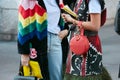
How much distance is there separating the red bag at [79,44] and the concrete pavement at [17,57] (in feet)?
11.4

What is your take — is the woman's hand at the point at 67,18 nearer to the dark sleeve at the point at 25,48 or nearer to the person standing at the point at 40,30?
the person standing at the point at 40,30

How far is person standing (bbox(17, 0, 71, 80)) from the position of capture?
12.0ft

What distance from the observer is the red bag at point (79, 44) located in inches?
137

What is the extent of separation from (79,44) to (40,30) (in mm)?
389

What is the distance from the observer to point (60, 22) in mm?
3854

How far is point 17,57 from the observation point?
8.63 meters

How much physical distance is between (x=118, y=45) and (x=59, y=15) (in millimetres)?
6343

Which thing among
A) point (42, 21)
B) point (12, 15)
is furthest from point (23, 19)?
point (12, 15)

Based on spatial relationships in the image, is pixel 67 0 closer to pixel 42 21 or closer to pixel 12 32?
pixel 42 21

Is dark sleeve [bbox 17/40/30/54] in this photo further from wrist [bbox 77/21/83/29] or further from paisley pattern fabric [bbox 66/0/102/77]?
wrist [bbox 77/21/83/29]

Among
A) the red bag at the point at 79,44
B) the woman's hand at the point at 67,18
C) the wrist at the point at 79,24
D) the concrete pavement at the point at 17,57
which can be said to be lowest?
the concrete pavement at the point at 17,57

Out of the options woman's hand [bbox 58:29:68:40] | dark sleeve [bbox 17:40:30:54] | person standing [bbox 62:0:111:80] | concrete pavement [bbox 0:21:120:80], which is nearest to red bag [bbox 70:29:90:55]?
person standing [bbox 62:0:111:80]

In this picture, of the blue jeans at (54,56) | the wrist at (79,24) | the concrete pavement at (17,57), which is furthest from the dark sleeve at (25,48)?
the concrete pavement at (17,57)

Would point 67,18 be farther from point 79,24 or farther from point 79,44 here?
point 79,44
